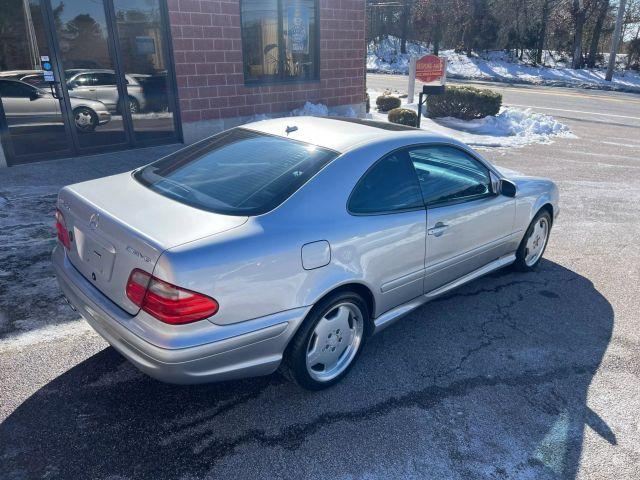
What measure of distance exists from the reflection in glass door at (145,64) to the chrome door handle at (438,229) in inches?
283

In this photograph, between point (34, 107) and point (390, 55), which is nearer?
point (34, 107)

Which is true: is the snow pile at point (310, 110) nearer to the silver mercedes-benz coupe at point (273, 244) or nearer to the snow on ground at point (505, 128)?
the snow on ground at point (505, 128)

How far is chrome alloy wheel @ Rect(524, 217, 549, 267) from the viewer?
489 centimetres

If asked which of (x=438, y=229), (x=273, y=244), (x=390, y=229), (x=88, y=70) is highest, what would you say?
(x=88, y=70)

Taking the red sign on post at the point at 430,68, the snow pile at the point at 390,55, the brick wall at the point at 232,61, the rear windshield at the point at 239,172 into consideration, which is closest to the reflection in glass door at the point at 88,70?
the brick wall at the point at 232,61

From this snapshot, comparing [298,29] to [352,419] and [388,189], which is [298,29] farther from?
[352,419]

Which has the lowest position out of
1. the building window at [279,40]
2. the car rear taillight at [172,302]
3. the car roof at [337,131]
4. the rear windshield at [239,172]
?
the car rear taillight at [172,302]

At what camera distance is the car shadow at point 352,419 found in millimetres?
2619

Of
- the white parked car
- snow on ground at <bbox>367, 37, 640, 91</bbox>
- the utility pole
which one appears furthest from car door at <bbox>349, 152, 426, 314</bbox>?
the utility pole

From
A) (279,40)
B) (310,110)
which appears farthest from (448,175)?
(279,40)

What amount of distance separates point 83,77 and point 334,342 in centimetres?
733

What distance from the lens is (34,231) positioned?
5535 millimetres

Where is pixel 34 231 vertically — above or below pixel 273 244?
below

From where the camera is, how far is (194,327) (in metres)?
2.48
